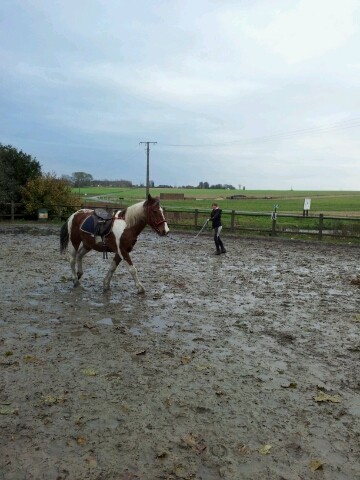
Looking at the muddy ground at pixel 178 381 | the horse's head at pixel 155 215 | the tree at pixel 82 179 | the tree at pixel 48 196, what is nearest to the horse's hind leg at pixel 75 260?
the muddy ground at pixel 178 381

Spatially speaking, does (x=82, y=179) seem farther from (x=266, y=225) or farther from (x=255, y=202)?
(x=266, y=225)

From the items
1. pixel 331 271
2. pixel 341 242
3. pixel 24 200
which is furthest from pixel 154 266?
pixel 24 200

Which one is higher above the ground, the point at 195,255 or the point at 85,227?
the point at 85,227

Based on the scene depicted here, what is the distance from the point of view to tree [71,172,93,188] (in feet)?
353

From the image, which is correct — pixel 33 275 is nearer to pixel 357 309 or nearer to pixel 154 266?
pixel 154 266

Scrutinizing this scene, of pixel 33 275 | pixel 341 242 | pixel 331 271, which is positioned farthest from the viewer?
pixel 341 242

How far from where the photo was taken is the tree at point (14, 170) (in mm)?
24906

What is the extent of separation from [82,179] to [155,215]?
353ft

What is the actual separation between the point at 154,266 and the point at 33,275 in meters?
3.30

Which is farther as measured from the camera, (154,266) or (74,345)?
(154,266)

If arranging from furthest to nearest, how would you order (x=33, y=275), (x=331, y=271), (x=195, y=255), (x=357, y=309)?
1. (x=195, y=255)
2. (x=331, y=271)
3. (x=33, y=275)
4. (x=357, y=309)

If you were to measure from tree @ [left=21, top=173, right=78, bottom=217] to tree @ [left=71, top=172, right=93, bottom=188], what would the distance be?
83303 mm

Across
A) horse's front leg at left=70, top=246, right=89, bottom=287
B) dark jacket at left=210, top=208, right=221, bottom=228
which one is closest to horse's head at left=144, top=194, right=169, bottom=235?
horse's front leg at left=70, top=246, right=89, bottom=287

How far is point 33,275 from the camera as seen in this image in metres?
9.55
